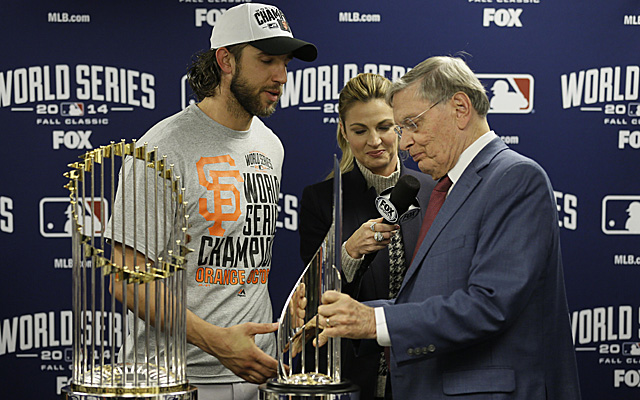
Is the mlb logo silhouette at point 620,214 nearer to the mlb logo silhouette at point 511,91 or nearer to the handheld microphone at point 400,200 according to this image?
the mlb logo silhouette at point 511,91

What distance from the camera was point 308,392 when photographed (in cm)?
126

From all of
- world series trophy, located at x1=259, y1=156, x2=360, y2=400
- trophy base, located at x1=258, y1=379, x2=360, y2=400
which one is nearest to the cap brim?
world series trophy, located at x1=259, y1=156, x2=360, y2=400

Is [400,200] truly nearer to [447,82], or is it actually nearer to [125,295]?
[447,82]

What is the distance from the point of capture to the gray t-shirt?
1.82 meters

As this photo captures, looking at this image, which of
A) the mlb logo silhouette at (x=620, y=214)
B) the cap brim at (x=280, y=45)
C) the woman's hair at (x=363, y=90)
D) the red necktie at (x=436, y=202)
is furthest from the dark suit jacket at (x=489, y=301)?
the mlb logo silhouette at (x=620, y=214)

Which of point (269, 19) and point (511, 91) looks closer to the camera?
point (269, 19)

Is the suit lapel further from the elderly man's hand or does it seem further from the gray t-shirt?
the gray t-shirt

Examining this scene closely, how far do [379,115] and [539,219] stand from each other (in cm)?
98

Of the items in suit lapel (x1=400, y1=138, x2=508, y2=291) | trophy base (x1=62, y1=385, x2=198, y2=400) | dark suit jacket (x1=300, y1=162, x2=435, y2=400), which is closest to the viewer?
trophy base (x1=62, y1=385, x2=198, y2=400)

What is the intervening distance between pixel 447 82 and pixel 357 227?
77 centimetres

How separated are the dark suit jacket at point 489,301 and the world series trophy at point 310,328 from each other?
0.57 ft

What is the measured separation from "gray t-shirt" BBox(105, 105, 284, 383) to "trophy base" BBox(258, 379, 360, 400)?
1.89ft

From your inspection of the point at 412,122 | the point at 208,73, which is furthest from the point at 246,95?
the point at 412,122

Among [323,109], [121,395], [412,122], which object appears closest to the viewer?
[121,395]
